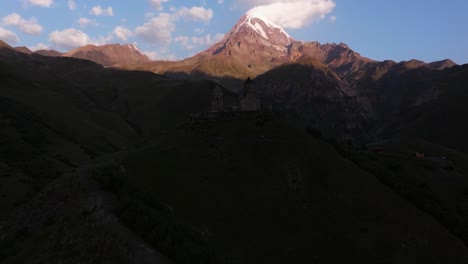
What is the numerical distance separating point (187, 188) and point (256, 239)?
10808 mm

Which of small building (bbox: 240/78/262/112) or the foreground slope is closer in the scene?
the foreground slope

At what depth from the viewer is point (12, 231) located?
Result: 794 inches

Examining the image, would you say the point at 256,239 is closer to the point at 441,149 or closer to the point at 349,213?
the point at 349,213

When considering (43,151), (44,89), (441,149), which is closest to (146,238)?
(43,151)

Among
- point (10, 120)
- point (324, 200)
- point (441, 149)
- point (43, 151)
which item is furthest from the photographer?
point (441, 149)

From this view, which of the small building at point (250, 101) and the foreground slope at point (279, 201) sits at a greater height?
the small building at point (250, 101)

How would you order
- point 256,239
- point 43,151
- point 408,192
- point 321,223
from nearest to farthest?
point 256,239
point 321,223
point 408,192
point 43,151

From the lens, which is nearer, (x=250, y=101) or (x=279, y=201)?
(x=279, y=201)

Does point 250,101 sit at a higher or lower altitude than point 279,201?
higher

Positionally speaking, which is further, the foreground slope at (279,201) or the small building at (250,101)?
the small building at (250,101)

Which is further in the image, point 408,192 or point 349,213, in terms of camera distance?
point 408,192

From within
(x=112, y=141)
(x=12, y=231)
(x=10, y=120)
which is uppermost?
(x=12, y=231)

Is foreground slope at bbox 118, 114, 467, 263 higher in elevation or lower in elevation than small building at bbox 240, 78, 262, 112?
lower

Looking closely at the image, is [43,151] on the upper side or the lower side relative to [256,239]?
lower
